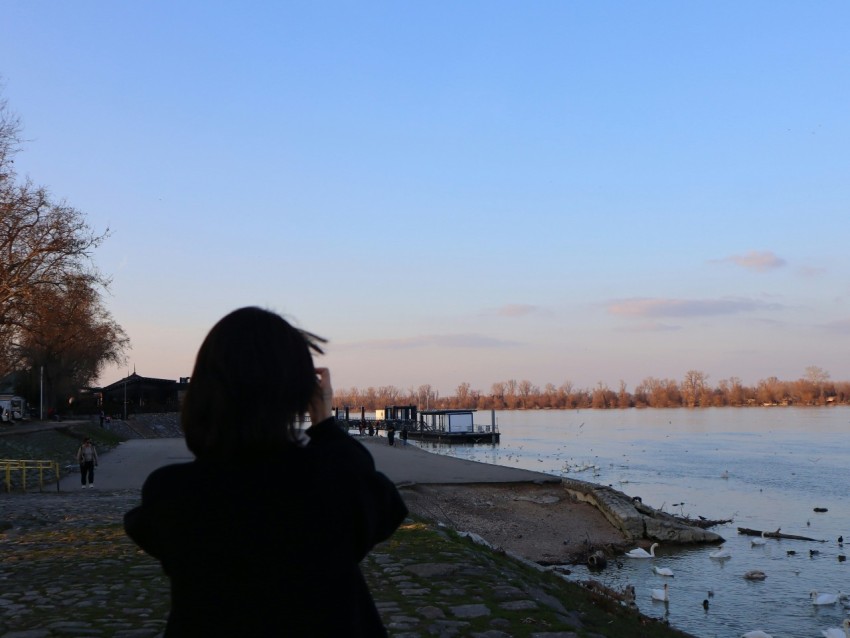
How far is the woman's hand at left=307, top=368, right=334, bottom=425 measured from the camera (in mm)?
2037

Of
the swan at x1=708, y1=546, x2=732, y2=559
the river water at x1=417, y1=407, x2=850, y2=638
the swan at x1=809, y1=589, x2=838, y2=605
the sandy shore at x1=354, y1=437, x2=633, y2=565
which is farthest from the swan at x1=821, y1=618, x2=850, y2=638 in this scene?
the swan at x1=708, y1=546, x2=732, y2=559

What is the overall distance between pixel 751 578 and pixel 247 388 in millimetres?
16176

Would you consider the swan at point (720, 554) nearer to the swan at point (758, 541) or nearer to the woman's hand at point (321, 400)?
the swan at point (758, 541)

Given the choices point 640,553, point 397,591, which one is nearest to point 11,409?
point 640,553

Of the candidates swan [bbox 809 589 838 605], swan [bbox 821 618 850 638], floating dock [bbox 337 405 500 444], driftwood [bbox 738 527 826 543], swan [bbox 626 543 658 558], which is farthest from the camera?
floating dock [bbox 337 405 500 444]

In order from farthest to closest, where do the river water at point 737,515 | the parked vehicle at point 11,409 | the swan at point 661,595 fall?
the parked vehicle at point 11,409, the swan at point 661,595, the river water at point 737,515

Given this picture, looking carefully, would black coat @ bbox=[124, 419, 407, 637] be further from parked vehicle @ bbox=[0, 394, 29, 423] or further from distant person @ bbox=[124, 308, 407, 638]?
parked vehicle @ bbox=[0, 394, 29, 423]

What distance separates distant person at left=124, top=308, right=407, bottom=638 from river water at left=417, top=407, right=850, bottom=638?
11.3m

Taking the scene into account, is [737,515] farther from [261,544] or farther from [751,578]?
[261,544]

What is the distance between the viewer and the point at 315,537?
1819 millimetres

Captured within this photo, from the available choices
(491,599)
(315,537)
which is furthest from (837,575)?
(315,537)

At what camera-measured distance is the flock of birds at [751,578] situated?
1109 centimetres

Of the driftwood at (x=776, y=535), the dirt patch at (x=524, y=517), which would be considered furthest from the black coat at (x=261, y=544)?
the driftwood at (x=776, y=535)

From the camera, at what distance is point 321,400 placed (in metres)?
2.06
